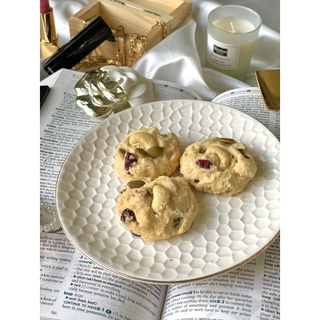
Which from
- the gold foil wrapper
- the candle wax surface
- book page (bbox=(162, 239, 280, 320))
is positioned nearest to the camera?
book page (bbox=(162, 239, 280, 320))

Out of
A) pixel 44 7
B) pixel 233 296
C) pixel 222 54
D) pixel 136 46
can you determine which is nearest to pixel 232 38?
pixel 222 54

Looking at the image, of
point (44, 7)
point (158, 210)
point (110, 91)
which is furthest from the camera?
point (44, 7)

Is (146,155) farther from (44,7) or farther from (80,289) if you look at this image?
(44,7)

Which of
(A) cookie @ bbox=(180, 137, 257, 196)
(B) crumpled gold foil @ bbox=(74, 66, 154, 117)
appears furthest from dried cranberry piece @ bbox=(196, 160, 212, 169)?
(B) crumpled gold foil @ bbox=(74, 66, 154, 117)

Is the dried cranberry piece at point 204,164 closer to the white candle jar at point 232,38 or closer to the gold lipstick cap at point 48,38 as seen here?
the white candle jar at point 232,38

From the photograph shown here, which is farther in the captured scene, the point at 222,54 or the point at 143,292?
the point at 222,54

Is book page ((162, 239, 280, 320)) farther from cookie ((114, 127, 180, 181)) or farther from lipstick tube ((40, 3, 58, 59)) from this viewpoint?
lipstick tube ((40, 3, 58, 59))

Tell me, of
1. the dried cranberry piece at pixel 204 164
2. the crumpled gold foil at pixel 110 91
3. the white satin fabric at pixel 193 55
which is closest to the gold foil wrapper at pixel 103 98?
the crumpled gold foil at pixel 110 91
